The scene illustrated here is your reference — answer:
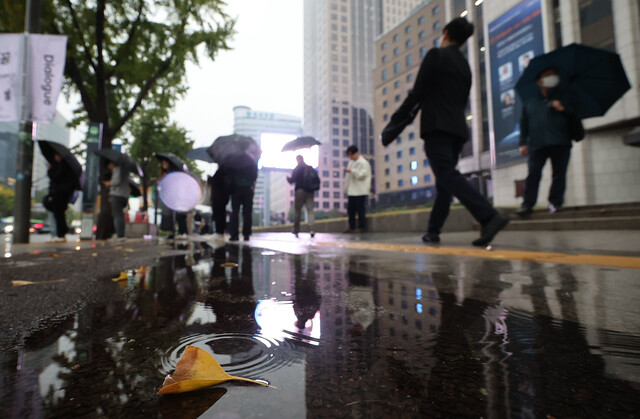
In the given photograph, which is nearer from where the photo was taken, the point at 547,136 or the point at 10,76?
the point at 547,136

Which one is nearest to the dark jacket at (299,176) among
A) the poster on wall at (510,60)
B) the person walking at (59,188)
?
the person walking at (59,188)

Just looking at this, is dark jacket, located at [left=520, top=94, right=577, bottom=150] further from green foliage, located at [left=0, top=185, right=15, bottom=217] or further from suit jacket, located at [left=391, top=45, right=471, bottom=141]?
green foliage, located at [left=0, top=185, right=15, bottom=217]

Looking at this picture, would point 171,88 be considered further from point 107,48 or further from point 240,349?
point 240,349

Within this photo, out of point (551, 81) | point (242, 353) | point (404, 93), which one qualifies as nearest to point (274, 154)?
point (551, 81)

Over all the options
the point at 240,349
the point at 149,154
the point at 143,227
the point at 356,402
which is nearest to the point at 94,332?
the point at 240,349

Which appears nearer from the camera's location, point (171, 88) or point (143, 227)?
point (171, 88)

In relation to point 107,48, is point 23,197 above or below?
below

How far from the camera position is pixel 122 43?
9.79 m

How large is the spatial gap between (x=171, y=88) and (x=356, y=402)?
12976 mm

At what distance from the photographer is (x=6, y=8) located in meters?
8.07

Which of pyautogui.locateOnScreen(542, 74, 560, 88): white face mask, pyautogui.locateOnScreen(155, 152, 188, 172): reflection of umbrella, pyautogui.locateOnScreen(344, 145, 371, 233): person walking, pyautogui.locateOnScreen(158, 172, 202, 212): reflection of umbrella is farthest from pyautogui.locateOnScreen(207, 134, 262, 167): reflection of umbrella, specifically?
pyautogui.locateOnScreen(542, 74, 560, 88): white face mask

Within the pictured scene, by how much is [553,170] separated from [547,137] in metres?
0.63

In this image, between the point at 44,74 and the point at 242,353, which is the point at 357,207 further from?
the point at 242,353

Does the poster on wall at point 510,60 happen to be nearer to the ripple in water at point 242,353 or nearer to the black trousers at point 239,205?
the black trousers at point 239,205
